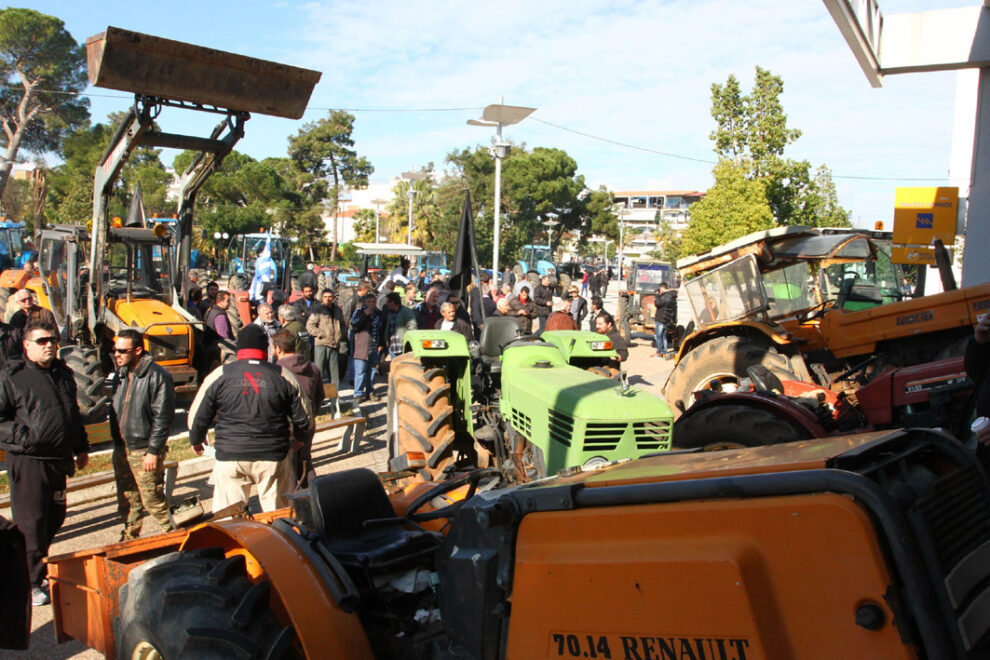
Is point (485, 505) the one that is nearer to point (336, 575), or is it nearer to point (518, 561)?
point (518, 561)

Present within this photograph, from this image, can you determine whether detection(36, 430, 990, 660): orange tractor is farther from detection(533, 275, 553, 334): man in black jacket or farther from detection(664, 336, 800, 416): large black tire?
detection(533, 275, 553, 334): man in black jacket

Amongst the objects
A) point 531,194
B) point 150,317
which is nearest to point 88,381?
point 150,317

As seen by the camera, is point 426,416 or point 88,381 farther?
point 88,381

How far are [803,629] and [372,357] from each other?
9322 millimetres

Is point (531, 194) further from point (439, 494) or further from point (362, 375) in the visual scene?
point (439, 494)

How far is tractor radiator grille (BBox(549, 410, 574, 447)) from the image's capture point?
4348 mm

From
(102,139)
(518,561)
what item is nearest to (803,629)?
(518,561)

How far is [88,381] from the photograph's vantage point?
7910 millimetres

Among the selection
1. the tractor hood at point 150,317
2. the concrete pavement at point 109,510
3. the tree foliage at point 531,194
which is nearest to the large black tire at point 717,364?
the concrete pavement at point 109,510

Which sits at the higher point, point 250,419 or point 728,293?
point 728,293

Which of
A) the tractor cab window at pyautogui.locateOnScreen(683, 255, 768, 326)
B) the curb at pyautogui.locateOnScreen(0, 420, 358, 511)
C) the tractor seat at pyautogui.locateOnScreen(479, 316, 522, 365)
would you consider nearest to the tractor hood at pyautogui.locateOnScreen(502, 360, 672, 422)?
the tractor seat at pyautogui.locateOnScreen(479, 316, 522, 365)

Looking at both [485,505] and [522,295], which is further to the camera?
[522,295]

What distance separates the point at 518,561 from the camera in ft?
7.03

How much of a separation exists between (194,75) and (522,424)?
6.09 m
